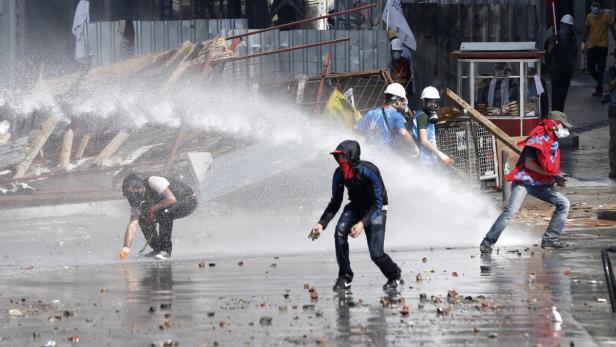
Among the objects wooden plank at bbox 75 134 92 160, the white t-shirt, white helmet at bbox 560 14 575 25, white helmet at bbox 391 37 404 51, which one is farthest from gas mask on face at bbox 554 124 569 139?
white helmet at bbox 560 14 575 25

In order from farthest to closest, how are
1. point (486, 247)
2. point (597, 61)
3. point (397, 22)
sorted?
1. point (597, 61)
2. point (397, 22)
3. point (486, 247)

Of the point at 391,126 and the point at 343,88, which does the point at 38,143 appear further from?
the point at 391,126

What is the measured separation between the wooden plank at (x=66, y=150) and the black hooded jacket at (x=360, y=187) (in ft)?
29.6

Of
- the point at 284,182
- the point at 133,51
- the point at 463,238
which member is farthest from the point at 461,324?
the point at 133,51

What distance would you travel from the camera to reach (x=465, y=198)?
16.3 meters

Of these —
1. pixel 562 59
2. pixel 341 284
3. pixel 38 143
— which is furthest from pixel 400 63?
pixel 341 284

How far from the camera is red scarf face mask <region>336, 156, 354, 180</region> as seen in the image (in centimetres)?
1155

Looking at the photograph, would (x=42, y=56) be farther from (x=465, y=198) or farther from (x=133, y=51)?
(x=465, y=198)

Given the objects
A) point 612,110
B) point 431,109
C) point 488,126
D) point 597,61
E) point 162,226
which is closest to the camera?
point 162,226

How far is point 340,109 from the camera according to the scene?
19.2 metres

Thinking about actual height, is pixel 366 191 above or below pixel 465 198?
above

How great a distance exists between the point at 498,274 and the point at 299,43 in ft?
33.8

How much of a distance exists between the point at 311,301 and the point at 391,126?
15.7 ft

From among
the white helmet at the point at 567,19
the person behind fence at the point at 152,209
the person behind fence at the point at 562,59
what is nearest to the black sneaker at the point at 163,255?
the person behind fence at the point at 152,209
